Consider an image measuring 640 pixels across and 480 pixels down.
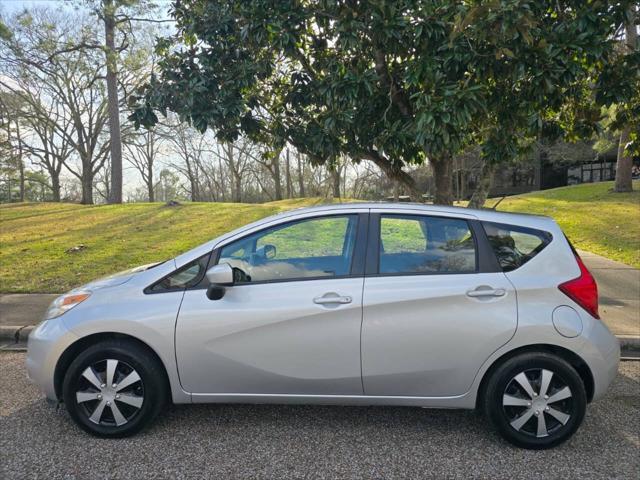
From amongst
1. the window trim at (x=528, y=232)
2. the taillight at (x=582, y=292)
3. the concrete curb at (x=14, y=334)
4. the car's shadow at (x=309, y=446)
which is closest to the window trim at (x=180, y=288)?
the car's shadow at (x=309, y=446)

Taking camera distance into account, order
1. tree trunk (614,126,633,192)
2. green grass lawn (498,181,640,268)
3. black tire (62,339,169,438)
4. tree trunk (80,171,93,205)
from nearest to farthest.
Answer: black tire (62,339,169,438), green grass lawn (498,181,640,268), tree trunk (614,126,633,192), tree trunk (80,171,93,205)

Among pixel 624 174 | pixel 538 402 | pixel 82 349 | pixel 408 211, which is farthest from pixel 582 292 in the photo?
pixel 624 174

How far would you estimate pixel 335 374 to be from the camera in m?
2.96

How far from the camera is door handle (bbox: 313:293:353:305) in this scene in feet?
9.55

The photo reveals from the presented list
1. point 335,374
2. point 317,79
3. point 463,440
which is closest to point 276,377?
point 335,374

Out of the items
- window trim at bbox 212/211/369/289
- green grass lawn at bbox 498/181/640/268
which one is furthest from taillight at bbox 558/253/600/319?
green grass lawn at bbox 498/181/640/268

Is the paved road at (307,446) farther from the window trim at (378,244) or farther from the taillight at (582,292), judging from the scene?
the window trim at (378,244)

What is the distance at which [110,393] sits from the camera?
3.02 m

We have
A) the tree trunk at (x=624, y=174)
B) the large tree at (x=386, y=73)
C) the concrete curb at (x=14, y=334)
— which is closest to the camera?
the large tree at (x=386, y=73)

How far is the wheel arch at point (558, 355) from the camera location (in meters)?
2.93

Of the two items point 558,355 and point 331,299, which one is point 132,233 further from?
point 558,355

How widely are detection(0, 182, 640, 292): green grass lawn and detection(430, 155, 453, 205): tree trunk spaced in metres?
5.79

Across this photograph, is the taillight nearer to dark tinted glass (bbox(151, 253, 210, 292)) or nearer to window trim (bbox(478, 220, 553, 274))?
window trim (bbox(478, 220, 553, 274))

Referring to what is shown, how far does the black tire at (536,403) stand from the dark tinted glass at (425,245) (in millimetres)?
706
